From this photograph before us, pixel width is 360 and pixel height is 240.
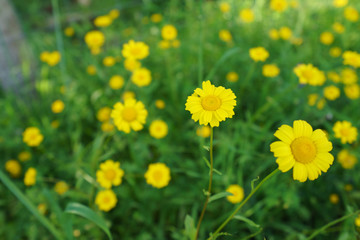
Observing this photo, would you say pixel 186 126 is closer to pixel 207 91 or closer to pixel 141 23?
pixel 207 91

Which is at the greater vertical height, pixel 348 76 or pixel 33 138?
pixel 348 76

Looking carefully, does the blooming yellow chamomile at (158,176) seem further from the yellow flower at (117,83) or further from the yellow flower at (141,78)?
the yellow flower at (117,83)

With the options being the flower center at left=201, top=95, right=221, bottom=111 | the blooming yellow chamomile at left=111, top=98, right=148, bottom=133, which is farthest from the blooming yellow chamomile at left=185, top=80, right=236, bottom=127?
the blooming yellow chamomile at left=111, top=98, right=148, bottom=133

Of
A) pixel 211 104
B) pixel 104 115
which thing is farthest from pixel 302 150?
pixel 104 115

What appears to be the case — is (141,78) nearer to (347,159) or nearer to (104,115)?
(104,115)

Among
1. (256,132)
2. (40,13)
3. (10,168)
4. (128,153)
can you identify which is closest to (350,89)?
(256,132)

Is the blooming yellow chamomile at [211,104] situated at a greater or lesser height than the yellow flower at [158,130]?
greater

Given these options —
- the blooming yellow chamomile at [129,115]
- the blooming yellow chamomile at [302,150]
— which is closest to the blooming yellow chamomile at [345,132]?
the blooming yellow chamomile at [302,150]
